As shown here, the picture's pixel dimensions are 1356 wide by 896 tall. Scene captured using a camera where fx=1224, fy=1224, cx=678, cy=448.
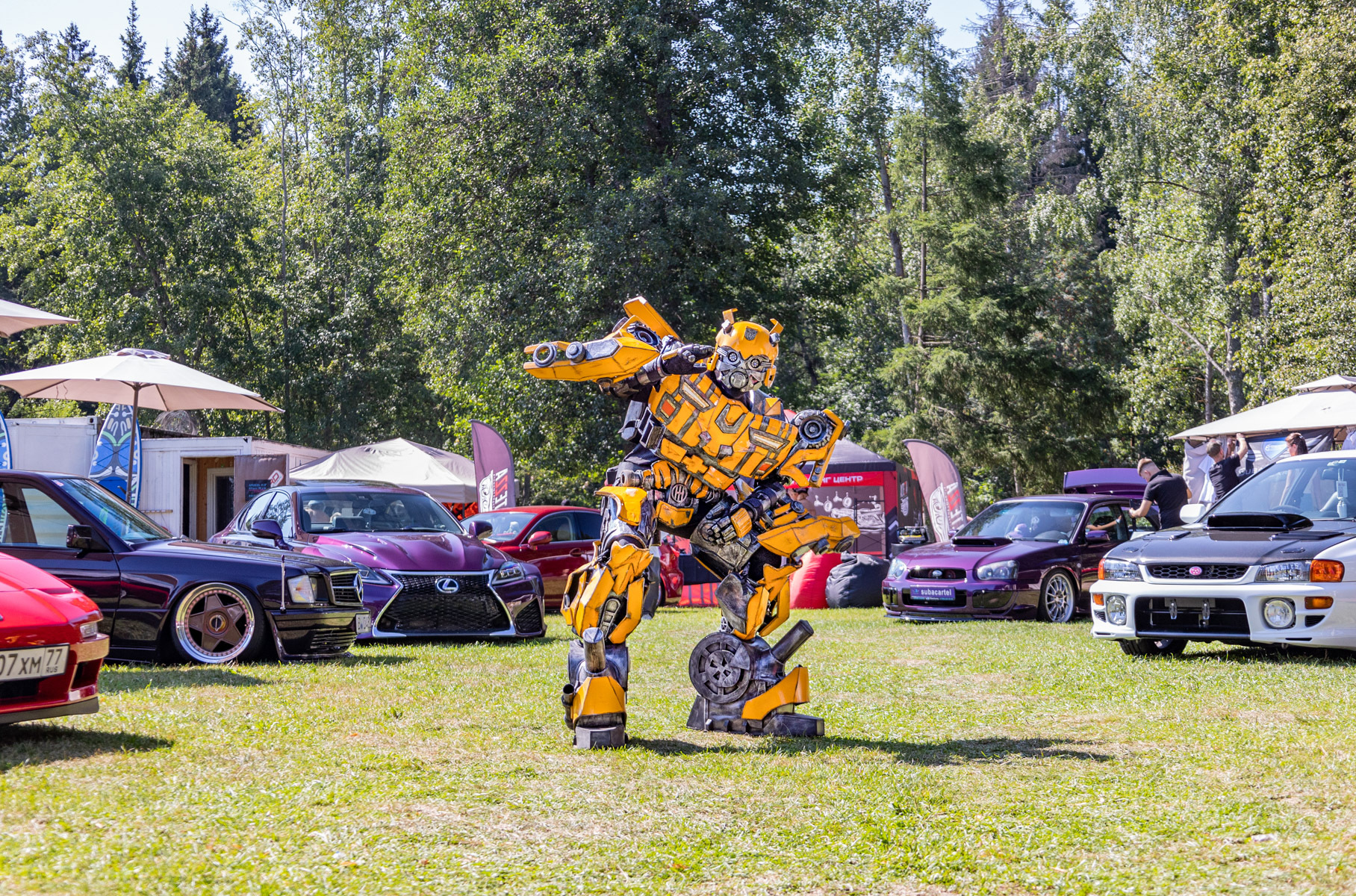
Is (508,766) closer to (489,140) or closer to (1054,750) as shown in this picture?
(1054,750)

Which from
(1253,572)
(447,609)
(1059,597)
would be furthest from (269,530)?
(1059,597)

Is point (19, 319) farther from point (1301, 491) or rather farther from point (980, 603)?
point (1301, 491)

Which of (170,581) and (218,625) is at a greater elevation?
(170,581)

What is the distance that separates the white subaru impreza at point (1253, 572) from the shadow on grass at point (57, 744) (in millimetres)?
7293

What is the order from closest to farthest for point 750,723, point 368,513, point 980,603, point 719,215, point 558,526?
1. point 750,723
2. point 368,513
3. point 980,603
4. point 558,526
5. point 719,215

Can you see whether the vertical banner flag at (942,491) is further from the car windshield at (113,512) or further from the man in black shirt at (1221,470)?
the car windshield at (113,512)

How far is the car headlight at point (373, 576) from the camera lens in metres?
11.5

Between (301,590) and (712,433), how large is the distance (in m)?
4.38

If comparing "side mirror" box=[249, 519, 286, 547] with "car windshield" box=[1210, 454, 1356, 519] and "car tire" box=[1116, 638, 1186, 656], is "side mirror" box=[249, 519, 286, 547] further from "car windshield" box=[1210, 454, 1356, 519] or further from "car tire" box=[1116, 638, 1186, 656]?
"car windshield" box=[1210, 454, 1356, 519]

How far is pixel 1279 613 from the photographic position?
9031mm

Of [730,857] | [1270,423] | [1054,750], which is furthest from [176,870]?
[1270,423]

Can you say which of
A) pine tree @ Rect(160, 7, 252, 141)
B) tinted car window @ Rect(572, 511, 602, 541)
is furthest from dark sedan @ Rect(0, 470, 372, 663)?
pine tree @ Rect(160, 7, 252, 141)

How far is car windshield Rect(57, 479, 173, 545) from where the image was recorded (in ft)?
29.1

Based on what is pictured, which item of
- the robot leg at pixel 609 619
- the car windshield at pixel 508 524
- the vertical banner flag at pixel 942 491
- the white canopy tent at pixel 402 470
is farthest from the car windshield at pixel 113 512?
the white canopy tent at pixel 402 470
